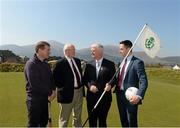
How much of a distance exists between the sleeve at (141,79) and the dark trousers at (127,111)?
1.13 feet

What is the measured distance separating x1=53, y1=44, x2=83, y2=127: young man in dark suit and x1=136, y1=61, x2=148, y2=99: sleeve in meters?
1.41

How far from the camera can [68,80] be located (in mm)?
7848

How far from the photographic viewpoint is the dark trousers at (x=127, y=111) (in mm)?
7055

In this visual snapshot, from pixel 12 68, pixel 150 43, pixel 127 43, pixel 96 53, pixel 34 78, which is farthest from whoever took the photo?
pixel 12 68

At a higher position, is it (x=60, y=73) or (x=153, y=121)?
(x=60, y=73)

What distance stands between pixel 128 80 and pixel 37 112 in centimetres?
167

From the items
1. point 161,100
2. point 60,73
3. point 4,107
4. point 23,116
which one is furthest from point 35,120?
point 161,100

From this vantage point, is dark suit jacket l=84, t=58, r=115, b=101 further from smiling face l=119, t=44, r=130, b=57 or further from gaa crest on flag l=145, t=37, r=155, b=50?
gaa crest on flag l=145, t=37, r=155, b=50

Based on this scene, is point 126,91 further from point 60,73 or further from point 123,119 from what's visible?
point 60,73

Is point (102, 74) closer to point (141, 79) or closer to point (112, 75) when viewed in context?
point (112, 75)

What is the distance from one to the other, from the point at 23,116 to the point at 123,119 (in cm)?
455

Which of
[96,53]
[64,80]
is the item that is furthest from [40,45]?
[96,53]

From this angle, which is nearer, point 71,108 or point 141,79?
point 141,79

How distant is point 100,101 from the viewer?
7.75 metres
